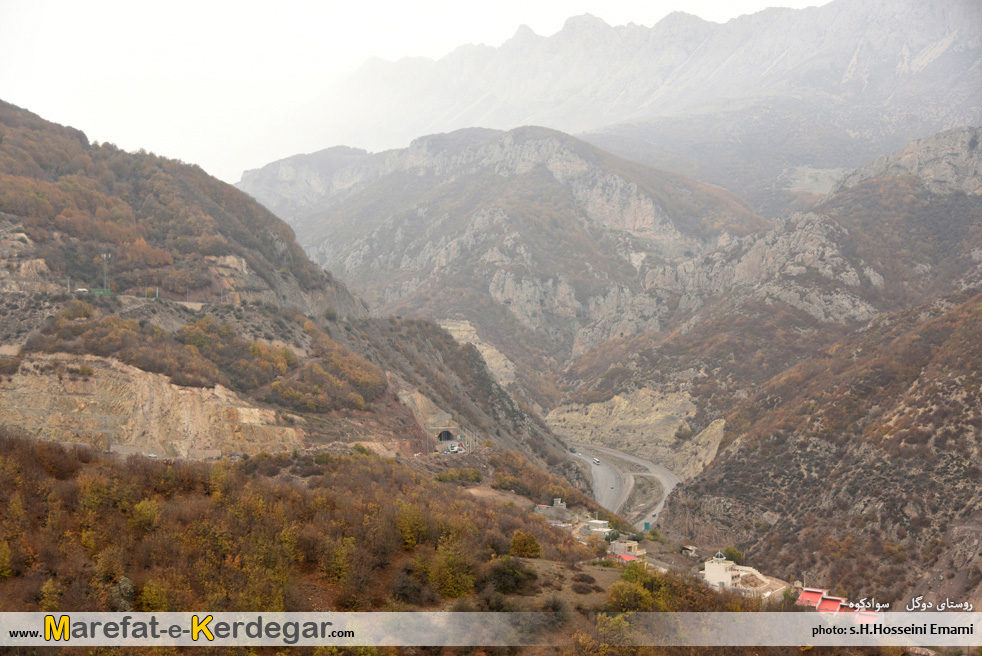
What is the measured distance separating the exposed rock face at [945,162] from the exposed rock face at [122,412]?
13762 cm

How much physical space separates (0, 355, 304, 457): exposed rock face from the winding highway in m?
44.4

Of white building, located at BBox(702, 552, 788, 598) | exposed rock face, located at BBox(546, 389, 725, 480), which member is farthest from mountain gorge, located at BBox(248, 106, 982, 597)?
white building, located at BBox(702, 552, 788, 598)

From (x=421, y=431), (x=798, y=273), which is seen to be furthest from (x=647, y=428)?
(x=421, y=431)

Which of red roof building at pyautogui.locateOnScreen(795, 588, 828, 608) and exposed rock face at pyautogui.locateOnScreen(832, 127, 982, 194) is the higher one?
exposed rock face at pyautogui.locateOnScreen(832, 127, 982, 194)

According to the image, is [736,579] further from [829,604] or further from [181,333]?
[181,333]

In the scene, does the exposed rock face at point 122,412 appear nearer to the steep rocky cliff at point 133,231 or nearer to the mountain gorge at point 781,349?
the steep rocky cliff at point 133,231

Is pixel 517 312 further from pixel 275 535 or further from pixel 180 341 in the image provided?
pixel 275 535

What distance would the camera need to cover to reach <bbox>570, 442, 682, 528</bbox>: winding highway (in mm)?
74812

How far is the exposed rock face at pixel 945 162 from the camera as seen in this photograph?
127 metres

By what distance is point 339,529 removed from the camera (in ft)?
71.6

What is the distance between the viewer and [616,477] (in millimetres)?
86062

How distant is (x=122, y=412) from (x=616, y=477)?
62960mm

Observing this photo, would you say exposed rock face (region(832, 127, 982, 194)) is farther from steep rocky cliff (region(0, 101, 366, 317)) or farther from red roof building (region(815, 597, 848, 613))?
red roof building (region(815, 597, 848, 613))

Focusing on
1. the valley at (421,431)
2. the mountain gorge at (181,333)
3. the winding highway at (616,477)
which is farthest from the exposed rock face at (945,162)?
the mountain gorge at (181,333)
